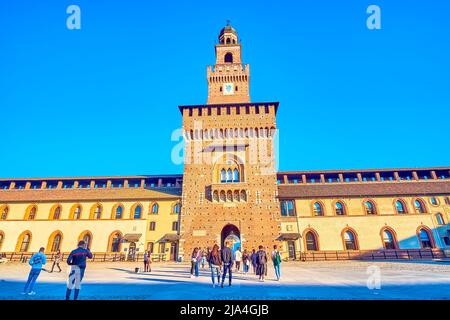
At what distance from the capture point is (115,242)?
29891 mm

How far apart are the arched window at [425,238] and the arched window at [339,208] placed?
336 inches

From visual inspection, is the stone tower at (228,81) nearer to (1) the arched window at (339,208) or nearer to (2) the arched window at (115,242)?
(1) the arched window at (339,208)

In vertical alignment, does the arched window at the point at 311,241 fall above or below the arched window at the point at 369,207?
below

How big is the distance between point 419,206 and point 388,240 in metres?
6.17

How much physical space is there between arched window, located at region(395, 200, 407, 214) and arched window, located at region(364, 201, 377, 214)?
2666 millimetres

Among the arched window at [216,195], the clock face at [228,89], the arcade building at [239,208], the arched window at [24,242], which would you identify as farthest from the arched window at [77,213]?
the clock face at [228,89]

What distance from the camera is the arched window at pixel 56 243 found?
29.7 metres

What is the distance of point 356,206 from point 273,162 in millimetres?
11333

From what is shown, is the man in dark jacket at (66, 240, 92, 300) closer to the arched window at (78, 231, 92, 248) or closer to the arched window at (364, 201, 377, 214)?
the arched window at (78, 231, 92, 248)

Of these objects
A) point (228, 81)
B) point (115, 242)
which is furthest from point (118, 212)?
point (228, 81)

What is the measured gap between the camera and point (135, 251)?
2903 centimetres

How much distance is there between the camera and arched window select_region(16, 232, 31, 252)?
30.0 metres

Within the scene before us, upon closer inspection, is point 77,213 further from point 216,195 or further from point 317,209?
point 317,209
